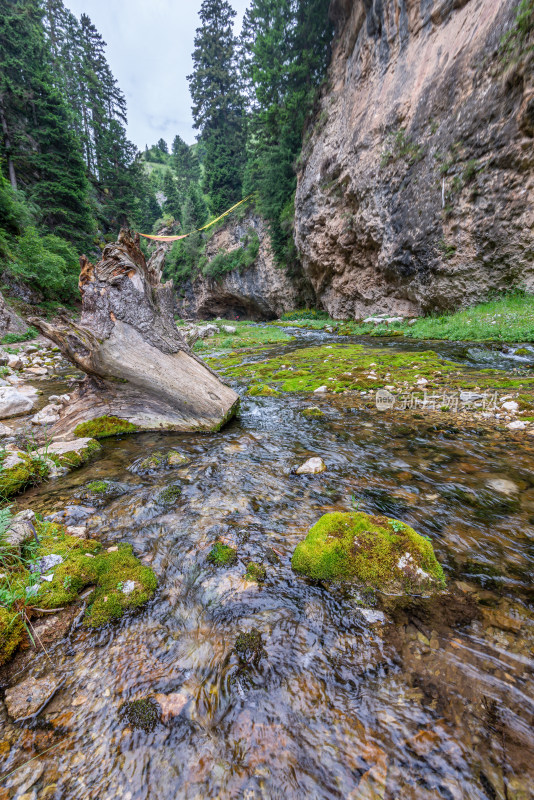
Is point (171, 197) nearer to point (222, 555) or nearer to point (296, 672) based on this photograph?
point (222, 555)

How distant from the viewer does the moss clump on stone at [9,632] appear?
1351mm

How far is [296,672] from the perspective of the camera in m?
1.32

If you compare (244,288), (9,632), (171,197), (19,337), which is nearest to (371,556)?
(9,632)

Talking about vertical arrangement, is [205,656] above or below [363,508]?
above

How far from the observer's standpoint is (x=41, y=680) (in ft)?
4.21

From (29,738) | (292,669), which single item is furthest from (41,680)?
(292,669)

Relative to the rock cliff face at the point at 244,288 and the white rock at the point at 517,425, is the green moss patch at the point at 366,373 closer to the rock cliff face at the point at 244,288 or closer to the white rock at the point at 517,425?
the white rock at the point at 517,425

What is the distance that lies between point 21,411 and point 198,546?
448 cm

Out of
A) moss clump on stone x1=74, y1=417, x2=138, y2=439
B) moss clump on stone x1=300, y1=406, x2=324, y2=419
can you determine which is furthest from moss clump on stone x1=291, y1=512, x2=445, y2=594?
moss clump on stone x1=74, y1=417, x2=138, y2=439

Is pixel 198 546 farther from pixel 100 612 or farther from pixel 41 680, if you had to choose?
pixel 41 680

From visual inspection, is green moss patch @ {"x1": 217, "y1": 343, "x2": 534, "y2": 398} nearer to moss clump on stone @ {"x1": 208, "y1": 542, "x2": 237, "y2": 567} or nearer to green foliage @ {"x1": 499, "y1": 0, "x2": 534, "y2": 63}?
moss clump on stone @ {"x1": 208, "y1": 542, "x2": 237, "y2": 567}

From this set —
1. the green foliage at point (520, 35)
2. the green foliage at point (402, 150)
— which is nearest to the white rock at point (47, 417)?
the green foliage at point (520, 35)

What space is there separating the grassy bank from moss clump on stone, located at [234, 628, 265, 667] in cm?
888

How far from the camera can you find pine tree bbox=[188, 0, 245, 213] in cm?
3138
